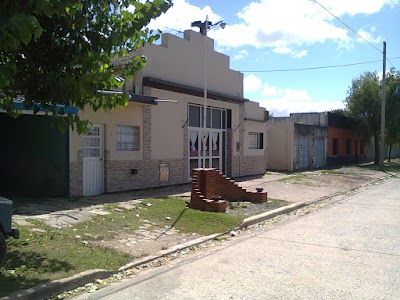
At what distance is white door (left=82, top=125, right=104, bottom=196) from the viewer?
488 inches

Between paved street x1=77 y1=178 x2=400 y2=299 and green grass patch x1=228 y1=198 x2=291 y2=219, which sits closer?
paved street x1=77 y1=178 x2=400 y2=299

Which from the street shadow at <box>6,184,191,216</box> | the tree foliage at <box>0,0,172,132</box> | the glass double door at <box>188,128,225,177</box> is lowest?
the street shadow at <box>6,184,191,216</box>

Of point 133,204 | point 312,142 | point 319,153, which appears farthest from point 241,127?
point 319,153

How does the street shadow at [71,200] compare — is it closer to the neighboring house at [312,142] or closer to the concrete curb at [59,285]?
the concrete curb at [59,285]

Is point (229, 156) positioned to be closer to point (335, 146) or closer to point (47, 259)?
point (47, 259)

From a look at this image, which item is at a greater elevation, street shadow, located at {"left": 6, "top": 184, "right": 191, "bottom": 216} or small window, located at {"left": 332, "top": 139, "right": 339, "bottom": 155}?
small window, located at {"left": 332, "top": 139, "right": 339, "bottom": 155}

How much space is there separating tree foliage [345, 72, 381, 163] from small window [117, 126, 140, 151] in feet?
82.8

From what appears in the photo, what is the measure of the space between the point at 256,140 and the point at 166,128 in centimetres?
825

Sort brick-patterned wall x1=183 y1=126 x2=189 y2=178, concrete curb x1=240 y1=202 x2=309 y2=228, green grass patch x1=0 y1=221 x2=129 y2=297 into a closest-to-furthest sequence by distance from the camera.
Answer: green grass patch x1=0 y1=221 x2=129 y2=297 → concrete curb x1=240 y1=202 x2=309 y2=228 → brick-patterned wall x1=183 y1=126 x2=189 y2=178

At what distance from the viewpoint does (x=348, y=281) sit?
5.49 m

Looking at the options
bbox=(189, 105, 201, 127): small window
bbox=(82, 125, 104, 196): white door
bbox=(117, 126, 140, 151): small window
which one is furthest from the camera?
bbox=(189, 105, 201, 127): small window

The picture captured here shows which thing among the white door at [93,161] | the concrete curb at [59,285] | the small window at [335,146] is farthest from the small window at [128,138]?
the small window at [335,146]

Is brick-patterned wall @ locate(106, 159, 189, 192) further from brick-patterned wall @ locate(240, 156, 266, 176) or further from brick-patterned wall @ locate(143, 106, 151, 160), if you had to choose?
brick-patterned wall @ locate(240, 156, 266, 176)

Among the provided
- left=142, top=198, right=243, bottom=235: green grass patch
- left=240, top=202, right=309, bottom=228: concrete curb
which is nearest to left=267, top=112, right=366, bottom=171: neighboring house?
left=240, top=202, right=309, bottom=228: concrete curb
